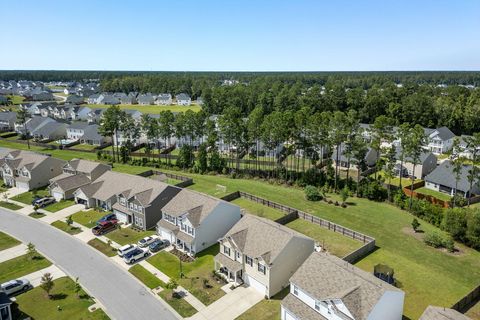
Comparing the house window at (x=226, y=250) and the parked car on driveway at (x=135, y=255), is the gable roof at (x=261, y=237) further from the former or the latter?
the parked car on driveway at (x=135, y=255)

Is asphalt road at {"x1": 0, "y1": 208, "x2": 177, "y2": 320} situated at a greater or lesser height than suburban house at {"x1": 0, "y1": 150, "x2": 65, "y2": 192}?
lesser

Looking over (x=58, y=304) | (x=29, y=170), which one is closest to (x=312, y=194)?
(x=58, y=304)

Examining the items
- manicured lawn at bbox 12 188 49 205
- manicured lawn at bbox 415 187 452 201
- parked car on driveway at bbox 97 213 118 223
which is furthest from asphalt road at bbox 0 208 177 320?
manicured lawn at bbox 415 187 452 201

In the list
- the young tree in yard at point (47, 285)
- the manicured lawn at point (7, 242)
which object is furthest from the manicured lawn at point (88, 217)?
the young tree in yard at point (47, 285)

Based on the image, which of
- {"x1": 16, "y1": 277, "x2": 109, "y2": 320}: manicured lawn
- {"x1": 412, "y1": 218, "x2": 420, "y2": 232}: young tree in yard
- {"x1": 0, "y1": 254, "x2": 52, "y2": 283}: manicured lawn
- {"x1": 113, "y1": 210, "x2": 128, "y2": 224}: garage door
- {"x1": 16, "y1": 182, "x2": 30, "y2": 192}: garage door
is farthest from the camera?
{"x1": 16, "y1": 182, "x2": 30, "y2": 192}: garage door

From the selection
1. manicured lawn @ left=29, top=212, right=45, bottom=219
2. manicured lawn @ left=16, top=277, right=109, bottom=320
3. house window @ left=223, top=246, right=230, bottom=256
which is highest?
house window @ left=223, top=246, right=230, bottom=256

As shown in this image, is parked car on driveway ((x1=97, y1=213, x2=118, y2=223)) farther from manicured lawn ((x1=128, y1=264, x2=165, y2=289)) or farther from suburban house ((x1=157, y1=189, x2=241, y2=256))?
manicured lawn ((x1=128, y1=264, x2=165, y2=289))

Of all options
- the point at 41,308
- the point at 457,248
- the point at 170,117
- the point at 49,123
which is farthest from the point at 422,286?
the point at 49,123
